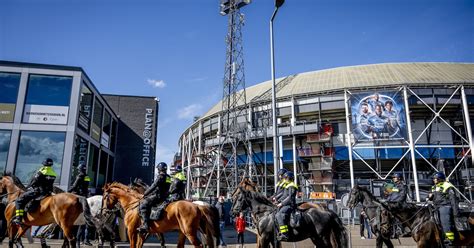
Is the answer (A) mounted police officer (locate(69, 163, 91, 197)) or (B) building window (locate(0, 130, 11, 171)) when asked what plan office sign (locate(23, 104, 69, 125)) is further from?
(A) mounted police officer (locate(69, 163, 91, 197))

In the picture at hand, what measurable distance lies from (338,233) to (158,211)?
16.6 ft

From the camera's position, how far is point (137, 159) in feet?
137

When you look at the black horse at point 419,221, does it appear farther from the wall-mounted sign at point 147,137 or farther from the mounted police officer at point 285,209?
the wall-mounted sign at point 147,137

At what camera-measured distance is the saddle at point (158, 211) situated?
8.51 m

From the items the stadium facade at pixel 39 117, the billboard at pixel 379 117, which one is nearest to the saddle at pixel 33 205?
the stadium facade at pixel 39 117

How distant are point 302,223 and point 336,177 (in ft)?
92.9

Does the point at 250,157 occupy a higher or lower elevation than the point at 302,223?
higher

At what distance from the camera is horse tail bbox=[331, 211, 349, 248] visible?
7.77m

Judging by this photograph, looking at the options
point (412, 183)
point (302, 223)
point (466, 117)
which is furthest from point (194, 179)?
point (302, 223)

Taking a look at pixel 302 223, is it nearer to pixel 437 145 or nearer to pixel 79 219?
pixel 79 219

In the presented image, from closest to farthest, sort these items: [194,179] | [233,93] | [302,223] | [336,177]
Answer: [302,223] < [336,177] < [233,93] < [194,179]

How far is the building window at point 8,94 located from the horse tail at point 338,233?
22.6 meters

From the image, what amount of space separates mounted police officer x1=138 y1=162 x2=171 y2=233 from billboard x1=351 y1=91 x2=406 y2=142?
26177 mm

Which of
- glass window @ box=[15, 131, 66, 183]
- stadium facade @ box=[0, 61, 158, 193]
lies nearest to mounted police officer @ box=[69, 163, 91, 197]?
stadium facade @ box=[0, 61, 158, 193]
